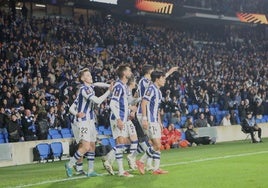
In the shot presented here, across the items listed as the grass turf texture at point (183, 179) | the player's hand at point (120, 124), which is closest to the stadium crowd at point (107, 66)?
the grass turf texture at point (183, 179)

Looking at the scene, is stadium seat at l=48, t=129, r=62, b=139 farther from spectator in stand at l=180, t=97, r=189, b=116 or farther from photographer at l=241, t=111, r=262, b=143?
photographer at l=241, t=111, r=262, b=143

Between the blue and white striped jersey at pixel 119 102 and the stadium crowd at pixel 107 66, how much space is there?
8.10 meters

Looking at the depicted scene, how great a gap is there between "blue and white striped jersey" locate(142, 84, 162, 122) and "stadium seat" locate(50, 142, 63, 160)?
761cm

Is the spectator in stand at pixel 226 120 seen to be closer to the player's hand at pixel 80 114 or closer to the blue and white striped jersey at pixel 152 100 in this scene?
the blue and white striped jersey at pixel 152 100

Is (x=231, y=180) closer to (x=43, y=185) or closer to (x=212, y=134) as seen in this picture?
(x=43, y=185)

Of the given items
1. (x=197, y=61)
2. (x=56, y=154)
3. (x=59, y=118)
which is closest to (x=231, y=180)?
(x=56, y=154)

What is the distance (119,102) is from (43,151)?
7.69 m

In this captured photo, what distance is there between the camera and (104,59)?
93.0 feet

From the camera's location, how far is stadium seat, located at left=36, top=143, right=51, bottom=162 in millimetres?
17312

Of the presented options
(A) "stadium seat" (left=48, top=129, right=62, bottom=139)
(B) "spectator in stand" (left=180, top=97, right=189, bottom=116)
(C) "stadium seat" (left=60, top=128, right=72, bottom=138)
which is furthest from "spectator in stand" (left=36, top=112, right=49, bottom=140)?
(B) "spectator in stand" (left=180, top=97, right=189, bottom=116)

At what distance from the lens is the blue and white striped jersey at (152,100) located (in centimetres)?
1077

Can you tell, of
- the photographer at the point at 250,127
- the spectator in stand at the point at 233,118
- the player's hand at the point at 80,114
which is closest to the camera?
the player's hand at the point at 80,114

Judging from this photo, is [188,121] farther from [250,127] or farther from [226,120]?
[226,120]

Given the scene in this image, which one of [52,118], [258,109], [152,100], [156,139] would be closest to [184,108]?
[258,109]
